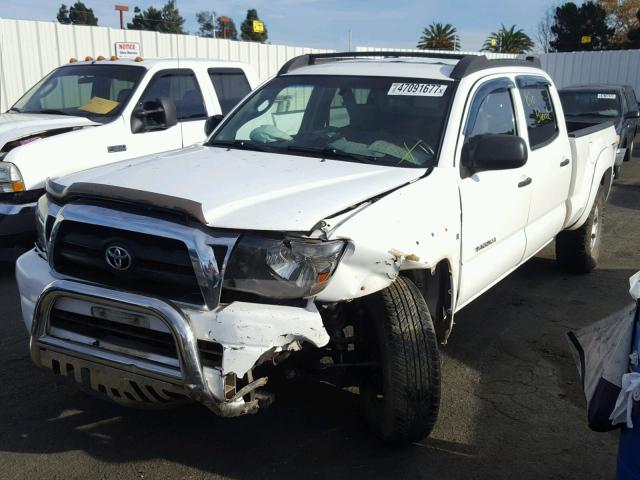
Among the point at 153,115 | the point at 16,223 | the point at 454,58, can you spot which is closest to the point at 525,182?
the point at 454,58

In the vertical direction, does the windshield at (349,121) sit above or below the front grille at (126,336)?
above

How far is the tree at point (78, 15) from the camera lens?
48703 mm

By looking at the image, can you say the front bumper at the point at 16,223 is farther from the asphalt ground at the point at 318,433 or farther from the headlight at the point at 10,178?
the asphalt ground at the point at 318,433

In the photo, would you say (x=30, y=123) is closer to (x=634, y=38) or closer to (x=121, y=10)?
(x=121, y=10)

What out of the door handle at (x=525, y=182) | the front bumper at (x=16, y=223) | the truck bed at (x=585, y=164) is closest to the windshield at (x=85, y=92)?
the front bumper at (x=16, y=223)

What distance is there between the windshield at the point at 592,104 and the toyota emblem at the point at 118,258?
11.7 m

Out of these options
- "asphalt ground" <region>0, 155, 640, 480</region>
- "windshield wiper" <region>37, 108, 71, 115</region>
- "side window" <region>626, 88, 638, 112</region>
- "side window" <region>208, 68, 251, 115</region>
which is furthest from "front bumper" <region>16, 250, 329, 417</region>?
"side window" <region>626, 88, 638, 112</region>

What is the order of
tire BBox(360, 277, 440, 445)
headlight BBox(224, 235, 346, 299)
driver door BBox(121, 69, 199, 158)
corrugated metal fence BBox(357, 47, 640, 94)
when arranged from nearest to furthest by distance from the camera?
headlight BBox(224, 235, 346, 299), tire BBox(360, 277, 440, 445), driver door BBox(121, 69, 199, 158), corrugated metal fence BBox(357, 47, 640, 94)

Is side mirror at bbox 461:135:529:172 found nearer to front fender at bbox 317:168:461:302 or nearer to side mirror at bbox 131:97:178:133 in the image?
front fender at bbox 317:168:461:302

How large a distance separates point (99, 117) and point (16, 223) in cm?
155

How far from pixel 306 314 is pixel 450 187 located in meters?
1.31

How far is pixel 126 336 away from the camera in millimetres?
2977

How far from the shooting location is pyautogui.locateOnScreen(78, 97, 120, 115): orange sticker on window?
23.0ft

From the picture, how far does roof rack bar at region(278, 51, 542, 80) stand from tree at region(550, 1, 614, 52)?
1840 inches
